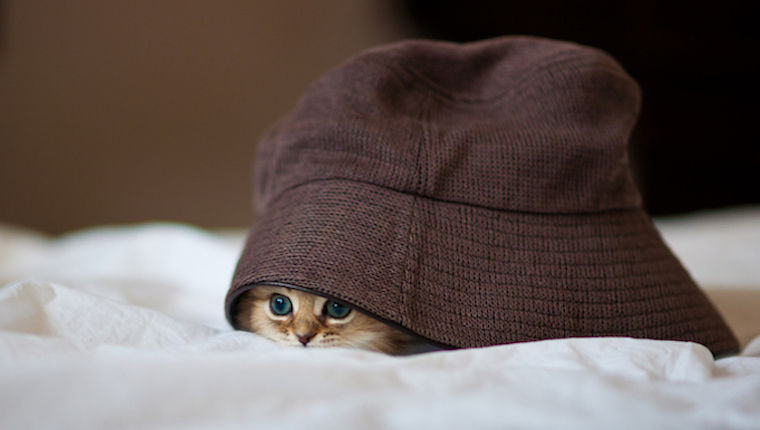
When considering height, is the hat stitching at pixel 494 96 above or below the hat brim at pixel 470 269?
above

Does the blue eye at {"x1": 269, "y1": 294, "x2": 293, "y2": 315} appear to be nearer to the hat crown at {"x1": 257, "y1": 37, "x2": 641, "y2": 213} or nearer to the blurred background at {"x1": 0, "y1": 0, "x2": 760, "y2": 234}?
the hat crown at {"x1": 257, "y1": 37, "x2": 641, "y2": 213}

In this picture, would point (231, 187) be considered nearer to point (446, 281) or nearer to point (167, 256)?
point (167, 256)

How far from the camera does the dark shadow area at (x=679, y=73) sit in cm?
224

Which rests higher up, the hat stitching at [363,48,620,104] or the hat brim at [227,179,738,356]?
the hat stitching at [363,48,620,104]

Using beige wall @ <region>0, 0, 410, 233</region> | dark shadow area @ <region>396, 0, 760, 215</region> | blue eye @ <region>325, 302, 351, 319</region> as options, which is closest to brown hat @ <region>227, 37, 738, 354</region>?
A: blue eye @ <region>325, 302, 351, 319</region>

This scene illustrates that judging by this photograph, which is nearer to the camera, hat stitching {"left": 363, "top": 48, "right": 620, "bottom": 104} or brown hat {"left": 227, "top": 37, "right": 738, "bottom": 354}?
brown hat {"left": 227, "top": 37, "right": 738, "bottom": 354}

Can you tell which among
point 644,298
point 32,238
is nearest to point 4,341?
point 644,298

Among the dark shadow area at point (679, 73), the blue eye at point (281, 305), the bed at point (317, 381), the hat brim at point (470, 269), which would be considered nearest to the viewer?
the bed at point (317, 381)

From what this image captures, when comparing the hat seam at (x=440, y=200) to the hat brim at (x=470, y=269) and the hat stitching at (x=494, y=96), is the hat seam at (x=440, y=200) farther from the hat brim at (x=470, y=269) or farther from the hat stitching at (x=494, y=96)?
the hat stitching at (x=494, y=96)

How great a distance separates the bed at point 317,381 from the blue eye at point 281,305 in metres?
0.08

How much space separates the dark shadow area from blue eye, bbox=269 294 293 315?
6.38 feet

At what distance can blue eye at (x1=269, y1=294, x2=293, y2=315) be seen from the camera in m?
0.74

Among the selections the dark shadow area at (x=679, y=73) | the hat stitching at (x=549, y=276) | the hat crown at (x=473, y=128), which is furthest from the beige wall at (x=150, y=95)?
the hat stitching at (x=549, y=276)

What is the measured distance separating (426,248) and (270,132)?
368 millimetres
